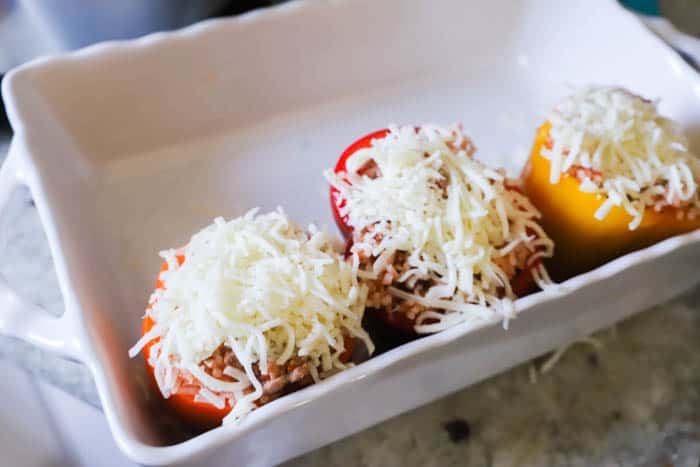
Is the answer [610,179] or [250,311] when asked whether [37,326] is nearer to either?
[250,311]

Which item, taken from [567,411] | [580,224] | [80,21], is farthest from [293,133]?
[567,411]

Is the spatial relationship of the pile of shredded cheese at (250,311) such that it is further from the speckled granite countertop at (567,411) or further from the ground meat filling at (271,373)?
the speckled granite countertop at (567,411)

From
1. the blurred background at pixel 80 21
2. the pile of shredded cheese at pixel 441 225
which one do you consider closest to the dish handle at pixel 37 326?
the pile of shredded cheese at pixel 441 225

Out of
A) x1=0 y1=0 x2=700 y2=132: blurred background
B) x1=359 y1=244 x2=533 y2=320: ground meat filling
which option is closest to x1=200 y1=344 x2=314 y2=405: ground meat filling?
x1=359 y1=244 x2=533 y2=320: ground meat filling

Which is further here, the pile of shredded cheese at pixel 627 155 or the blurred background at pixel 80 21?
the blurred background at pixel 80 21

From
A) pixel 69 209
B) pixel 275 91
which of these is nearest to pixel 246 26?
pixel 275 91

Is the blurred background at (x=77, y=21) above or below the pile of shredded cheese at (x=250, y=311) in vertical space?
above
